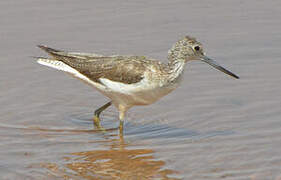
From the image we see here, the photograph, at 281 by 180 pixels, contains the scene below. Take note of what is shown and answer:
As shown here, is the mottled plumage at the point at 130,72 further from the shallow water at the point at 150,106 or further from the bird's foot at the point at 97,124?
the shallow water at the point at 150,106

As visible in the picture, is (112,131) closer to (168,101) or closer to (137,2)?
(168,101)

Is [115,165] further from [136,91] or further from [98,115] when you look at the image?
[98,115]

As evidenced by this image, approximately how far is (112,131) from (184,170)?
1.96 m

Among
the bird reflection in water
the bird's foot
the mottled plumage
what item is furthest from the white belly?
the bird reflection in water

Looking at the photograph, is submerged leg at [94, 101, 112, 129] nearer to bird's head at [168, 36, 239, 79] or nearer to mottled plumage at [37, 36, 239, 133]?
mottled plumage at [37, 36, 239, 133]

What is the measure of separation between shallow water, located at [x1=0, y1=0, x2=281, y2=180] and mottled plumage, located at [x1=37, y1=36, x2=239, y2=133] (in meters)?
0.60

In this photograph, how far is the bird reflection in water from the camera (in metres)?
7.70

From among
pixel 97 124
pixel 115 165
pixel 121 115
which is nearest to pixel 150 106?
pixel 121 115

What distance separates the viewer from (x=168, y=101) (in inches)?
404

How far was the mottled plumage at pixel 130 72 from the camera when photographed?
29.3 feet

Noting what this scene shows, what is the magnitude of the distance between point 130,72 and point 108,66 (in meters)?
0.45

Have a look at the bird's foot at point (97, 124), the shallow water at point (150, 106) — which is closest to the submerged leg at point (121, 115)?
the shallow water at point (150, 106)

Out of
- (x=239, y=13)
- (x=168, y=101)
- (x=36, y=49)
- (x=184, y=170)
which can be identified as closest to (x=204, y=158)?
(x=184, y=170)

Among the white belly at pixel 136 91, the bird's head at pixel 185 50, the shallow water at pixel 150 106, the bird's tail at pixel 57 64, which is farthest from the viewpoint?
the bird's tail at pixel 57 64
